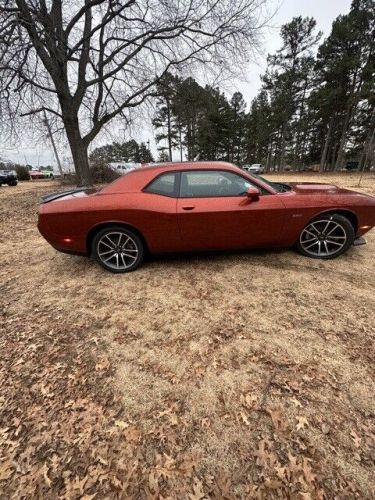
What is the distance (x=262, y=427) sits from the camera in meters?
1.65

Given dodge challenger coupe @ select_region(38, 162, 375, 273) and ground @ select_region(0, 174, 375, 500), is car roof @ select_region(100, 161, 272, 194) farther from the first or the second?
ground @ select_region(0, 174, 375, 500)

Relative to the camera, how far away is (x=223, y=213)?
3340 millimetres

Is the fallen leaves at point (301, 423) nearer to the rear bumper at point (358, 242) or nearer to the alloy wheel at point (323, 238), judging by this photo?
the alloy wheel at point (323, 238)

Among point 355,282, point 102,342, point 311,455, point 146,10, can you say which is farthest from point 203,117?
point 311,455

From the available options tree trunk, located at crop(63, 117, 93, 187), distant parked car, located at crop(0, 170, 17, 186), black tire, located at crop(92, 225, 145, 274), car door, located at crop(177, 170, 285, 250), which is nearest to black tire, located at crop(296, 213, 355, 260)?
car door, located at crop(177, 170, 285, 250)

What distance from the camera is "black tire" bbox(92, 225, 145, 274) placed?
3484 mm

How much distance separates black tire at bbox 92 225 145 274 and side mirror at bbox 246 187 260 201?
1.58 meters

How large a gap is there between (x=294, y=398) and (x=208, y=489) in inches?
32.1

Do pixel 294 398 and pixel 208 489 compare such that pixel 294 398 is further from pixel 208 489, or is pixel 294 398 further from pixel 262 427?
pixel 208 489

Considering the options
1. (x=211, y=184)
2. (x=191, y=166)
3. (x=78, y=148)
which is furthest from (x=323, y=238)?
(x=78, y=148)

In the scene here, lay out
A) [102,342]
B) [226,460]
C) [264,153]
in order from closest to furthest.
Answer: [226,460] → [102,342] → [264,153]

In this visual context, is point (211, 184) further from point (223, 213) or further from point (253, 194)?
point (253, 194)

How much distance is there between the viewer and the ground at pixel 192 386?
1.44 metres

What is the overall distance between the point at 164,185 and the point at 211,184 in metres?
0.64
